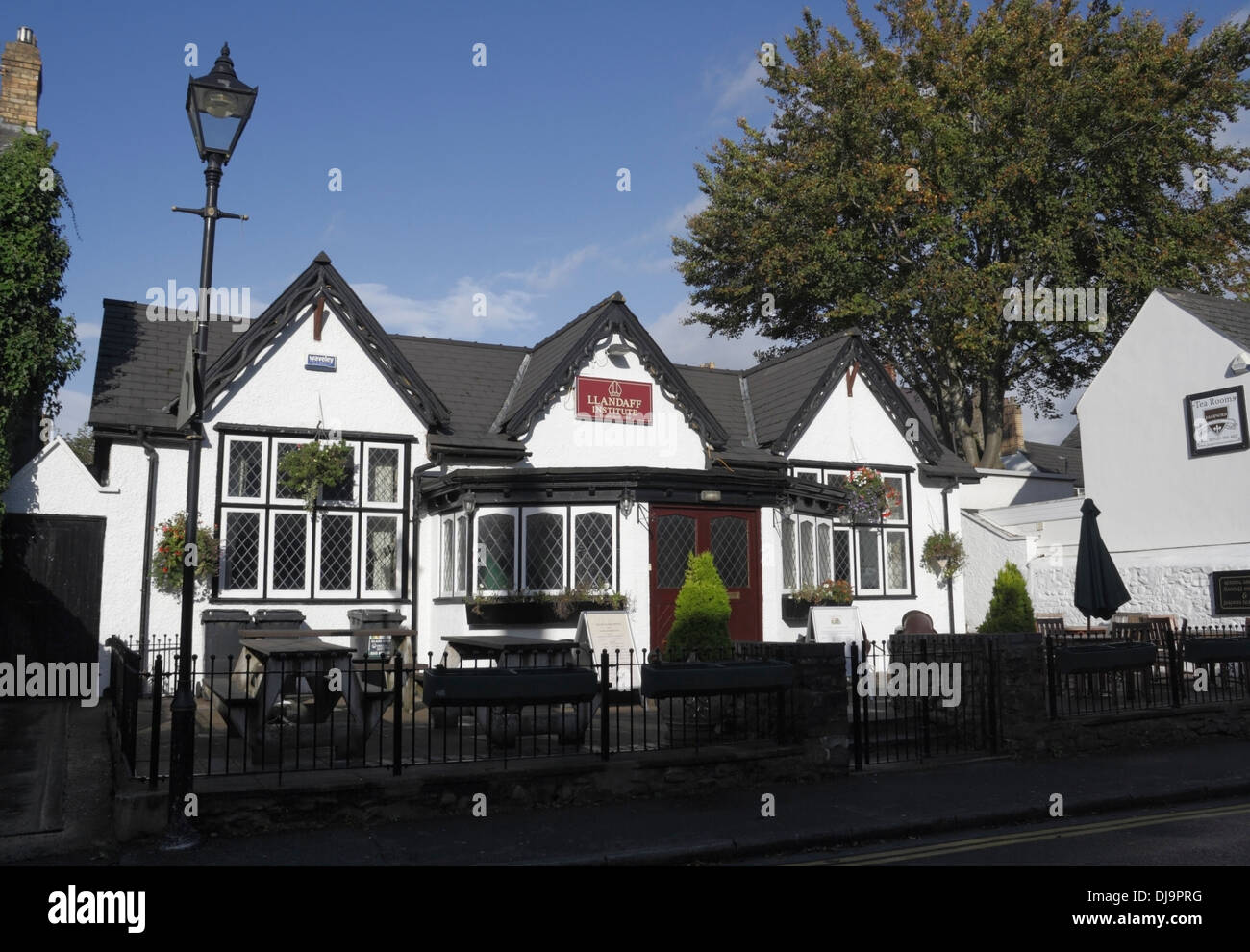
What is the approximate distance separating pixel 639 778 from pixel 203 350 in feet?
18.5

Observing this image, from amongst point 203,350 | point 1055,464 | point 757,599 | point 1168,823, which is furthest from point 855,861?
point 1055,464

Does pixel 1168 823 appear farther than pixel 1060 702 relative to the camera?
No

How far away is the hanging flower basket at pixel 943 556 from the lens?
71.8 ft

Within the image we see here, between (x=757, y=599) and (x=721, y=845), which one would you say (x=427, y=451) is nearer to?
(x=757, y=599)

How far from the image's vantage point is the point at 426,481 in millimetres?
17875

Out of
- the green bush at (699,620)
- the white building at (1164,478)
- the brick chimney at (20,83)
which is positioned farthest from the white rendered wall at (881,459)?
the brick chimney at (20,83)

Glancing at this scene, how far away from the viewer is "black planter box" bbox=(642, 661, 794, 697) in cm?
1006

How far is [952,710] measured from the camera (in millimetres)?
12656

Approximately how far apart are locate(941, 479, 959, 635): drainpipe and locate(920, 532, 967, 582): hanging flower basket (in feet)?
0.97

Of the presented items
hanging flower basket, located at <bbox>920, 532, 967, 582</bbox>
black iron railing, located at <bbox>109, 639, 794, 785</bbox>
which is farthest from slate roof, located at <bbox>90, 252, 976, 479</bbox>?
black iron railing, located at <bbox>109, 639, 794, 785</bbox>

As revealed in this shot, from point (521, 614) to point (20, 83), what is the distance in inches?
633

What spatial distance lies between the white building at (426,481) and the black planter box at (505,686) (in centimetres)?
658

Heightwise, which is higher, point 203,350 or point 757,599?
point 203,350

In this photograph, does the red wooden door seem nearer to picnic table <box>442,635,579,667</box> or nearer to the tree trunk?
picnic table <box>442,635,579,667</box>
